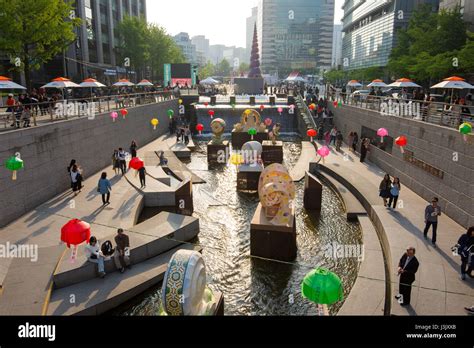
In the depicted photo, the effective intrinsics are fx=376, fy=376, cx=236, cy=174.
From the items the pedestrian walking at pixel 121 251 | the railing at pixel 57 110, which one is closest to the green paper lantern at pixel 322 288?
the pedestrian walking at pixel 121 251

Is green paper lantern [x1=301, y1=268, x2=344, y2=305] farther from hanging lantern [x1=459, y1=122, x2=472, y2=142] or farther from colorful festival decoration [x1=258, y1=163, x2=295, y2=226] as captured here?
hanging lantern [x1=459, y1=122, x2=472, y2=142]

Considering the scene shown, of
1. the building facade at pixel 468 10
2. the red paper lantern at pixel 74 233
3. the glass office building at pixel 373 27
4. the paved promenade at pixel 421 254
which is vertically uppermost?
the glass office building at pixel 373 27

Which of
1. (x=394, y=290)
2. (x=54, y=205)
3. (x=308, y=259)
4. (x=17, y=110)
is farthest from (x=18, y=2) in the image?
(x=394, y=290)

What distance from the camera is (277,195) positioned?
1305cm

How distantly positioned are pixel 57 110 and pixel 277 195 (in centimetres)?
1409

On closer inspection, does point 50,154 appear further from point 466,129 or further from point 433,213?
point 466,129

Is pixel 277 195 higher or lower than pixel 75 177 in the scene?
higher
